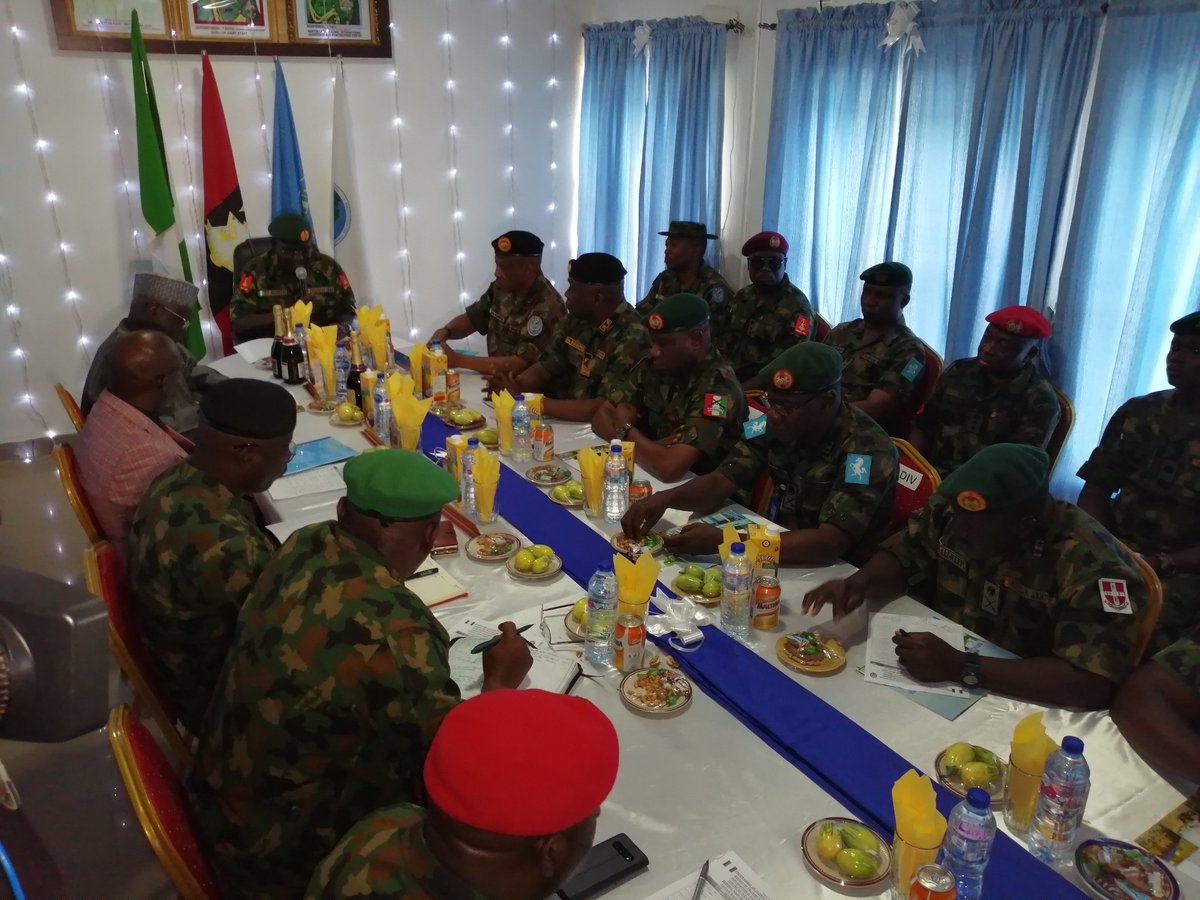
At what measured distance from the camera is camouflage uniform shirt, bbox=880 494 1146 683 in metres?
1.82

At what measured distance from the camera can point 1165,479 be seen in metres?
3.01

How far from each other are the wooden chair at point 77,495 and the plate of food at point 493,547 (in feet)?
3.63

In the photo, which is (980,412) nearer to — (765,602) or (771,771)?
(765,602)

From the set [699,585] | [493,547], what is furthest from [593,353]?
[699,585]

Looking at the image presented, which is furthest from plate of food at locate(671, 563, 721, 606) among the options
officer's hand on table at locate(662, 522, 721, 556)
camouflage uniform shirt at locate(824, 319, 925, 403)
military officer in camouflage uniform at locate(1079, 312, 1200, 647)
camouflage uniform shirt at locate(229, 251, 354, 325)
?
camouflage uniform shirt at locate(229, 251, 354, 325)

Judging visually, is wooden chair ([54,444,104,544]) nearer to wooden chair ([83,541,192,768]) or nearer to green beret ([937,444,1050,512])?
wooden chair ([83,541,192,768])

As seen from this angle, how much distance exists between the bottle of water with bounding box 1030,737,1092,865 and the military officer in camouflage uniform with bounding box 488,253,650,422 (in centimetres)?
249

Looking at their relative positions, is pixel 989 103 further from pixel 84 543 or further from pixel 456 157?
pixel 84 543

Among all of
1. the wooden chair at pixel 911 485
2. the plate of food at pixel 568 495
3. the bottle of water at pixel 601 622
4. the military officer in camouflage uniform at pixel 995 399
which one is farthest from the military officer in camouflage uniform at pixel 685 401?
the military officer in camouflage uniform at pixel 995 399

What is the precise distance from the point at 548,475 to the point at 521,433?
0.33m

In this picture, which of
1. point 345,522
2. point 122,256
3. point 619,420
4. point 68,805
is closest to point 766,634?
point 345,522

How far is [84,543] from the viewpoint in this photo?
4.09 metres

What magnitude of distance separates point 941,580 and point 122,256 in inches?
207

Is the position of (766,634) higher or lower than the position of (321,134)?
lower
